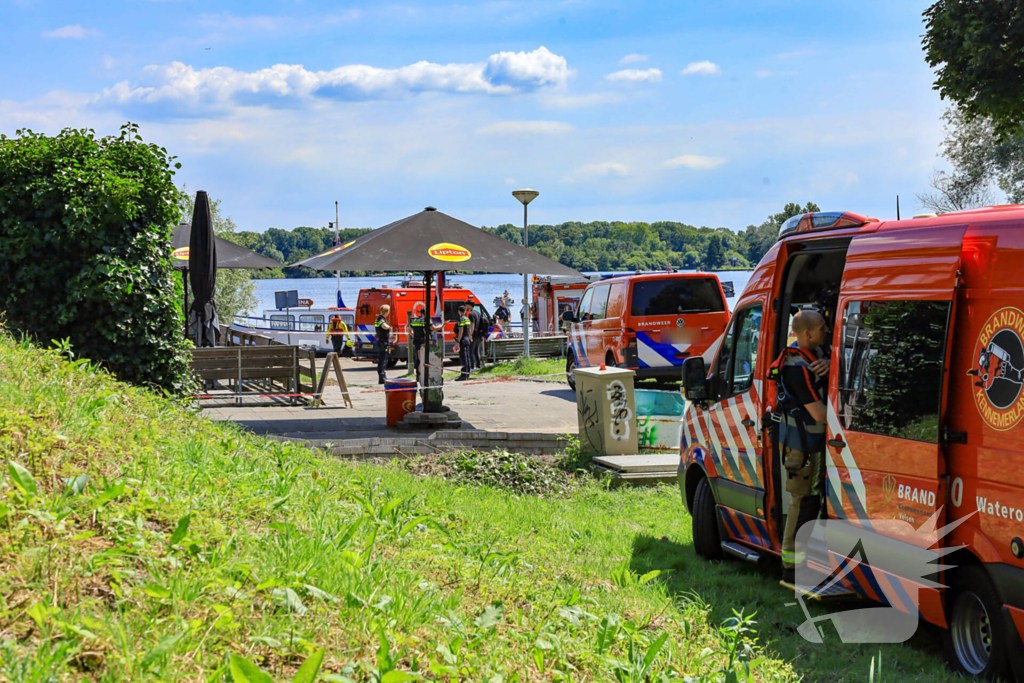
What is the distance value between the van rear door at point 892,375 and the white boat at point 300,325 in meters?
23.8

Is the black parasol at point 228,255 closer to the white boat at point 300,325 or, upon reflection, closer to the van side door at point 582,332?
the van side door at point 582,332

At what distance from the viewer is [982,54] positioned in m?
11.9

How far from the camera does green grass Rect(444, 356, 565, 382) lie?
76.7 ft

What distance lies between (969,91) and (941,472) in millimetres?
10207

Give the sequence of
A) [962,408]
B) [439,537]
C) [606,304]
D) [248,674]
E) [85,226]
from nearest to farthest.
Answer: [248,674], [962,408], [439,537], [85,226], [606,304]

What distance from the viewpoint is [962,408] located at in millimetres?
4176

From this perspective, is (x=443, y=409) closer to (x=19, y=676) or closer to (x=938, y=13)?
(x=938, y=13)

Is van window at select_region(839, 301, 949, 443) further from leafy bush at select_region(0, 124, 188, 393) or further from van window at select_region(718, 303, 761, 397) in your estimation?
leafy bush at select_region(0, 124, 188, 393)

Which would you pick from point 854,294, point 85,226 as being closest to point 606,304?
point 85,226

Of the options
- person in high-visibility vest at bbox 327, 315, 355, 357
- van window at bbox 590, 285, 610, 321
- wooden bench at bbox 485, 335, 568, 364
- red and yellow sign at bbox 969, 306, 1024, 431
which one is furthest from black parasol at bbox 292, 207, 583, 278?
person in high-visibility vest at bbox 327, 315, 355, 357

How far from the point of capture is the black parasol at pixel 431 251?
1151 cm

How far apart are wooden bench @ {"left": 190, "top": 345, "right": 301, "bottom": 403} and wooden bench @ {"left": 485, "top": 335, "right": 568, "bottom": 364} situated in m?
10.6

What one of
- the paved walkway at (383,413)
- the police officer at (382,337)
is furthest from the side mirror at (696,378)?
the police officer at (382,337)

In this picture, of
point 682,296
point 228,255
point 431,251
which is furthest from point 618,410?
point 228,255
